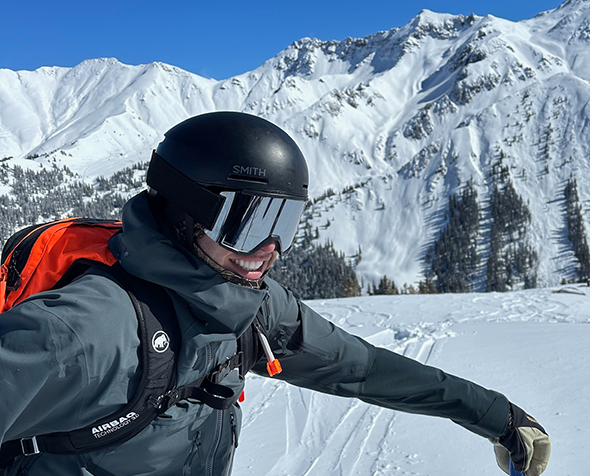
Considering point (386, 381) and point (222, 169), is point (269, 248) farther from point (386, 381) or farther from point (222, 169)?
point (386, 381)

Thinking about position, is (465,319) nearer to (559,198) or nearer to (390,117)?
(559,198)

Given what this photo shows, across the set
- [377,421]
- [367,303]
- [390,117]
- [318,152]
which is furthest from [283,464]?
[390,117]

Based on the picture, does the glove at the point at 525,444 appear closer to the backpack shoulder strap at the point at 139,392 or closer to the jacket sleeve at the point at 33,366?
the backpack shoulder strap at the point at 139,392

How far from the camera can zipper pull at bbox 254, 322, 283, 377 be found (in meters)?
1.86

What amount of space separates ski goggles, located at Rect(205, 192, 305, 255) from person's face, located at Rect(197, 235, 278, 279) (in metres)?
0.02

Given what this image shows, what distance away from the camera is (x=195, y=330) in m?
1.53

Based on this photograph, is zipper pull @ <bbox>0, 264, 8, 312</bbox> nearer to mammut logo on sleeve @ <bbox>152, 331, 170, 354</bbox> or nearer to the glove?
mammut logo on sleeve @ <bbox>152, 331, 170, 354</bbox>

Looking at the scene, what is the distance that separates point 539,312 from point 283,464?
7.42m

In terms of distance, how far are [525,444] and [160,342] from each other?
6.38 feet

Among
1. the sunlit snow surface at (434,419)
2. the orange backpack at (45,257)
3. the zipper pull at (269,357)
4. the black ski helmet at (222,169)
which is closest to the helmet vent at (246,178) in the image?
the black ski helmet at (222,169)

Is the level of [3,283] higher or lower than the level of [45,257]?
lower

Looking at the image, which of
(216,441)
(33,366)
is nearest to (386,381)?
(216,441)

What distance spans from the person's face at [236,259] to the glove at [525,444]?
157 centimetres

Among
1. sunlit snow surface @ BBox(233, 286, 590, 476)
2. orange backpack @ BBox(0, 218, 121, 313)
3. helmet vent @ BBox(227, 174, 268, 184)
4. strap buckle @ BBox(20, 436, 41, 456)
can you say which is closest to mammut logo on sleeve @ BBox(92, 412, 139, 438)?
strap buckle @ BBox(20, 436, 41, 456)
